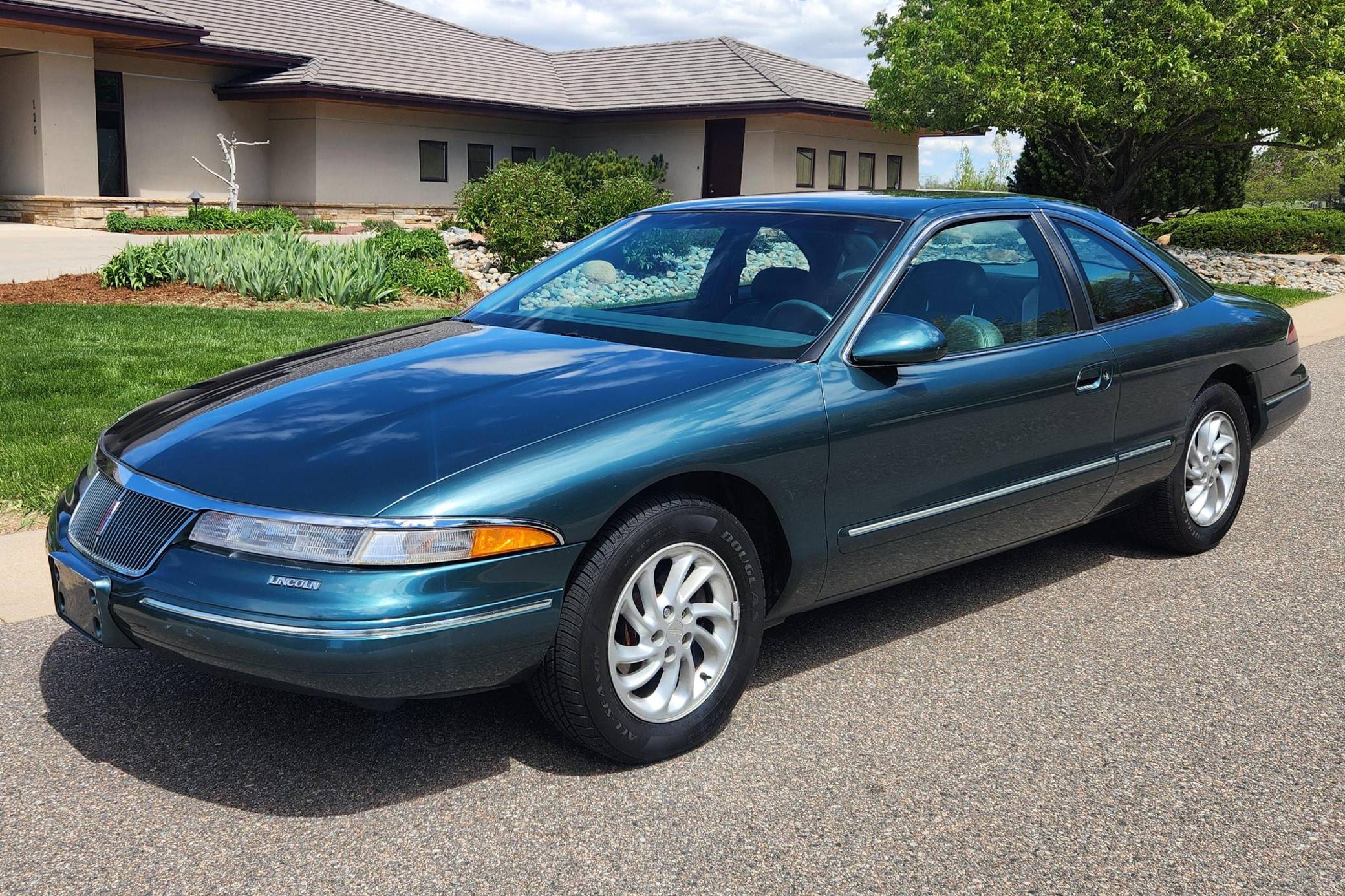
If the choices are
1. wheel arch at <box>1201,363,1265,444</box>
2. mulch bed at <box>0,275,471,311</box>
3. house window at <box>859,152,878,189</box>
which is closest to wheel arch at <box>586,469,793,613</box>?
wheel arch at <box>1201,363,1265,444</box>

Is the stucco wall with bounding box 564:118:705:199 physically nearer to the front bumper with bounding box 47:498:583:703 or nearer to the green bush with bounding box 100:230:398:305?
the green bush with bounding box 100:230:398:305

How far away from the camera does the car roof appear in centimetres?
467

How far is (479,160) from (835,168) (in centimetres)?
983

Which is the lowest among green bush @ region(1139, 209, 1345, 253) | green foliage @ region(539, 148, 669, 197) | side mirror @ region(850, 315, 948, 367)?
side mirror @ region(850, 315, 948, 367)

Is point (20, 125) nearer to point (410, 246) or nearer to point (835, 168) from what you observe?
point (410, 246)

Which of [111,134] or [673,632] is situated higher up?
[111,134]

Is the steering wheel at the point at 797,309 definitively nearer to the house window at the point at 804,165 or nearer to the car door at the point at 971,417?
the car door at the point at 971,417

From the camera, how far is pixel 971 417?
438 centimetres

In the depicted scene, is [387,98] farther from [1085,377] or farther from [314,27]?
[1085,377]

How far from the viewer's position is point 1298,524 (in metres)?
6.26

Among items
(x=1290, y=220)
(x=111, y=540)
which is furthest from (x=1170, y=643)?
(x=1290, y=220)

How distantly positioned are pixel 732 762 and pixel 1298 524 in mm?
3946

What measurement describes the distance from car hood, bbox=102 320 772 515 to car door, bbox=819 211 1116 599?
1.62 ft

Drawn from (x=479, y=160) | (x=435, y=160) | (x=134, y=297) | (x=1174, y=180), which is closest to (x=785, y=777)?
(x=134, y=297)
